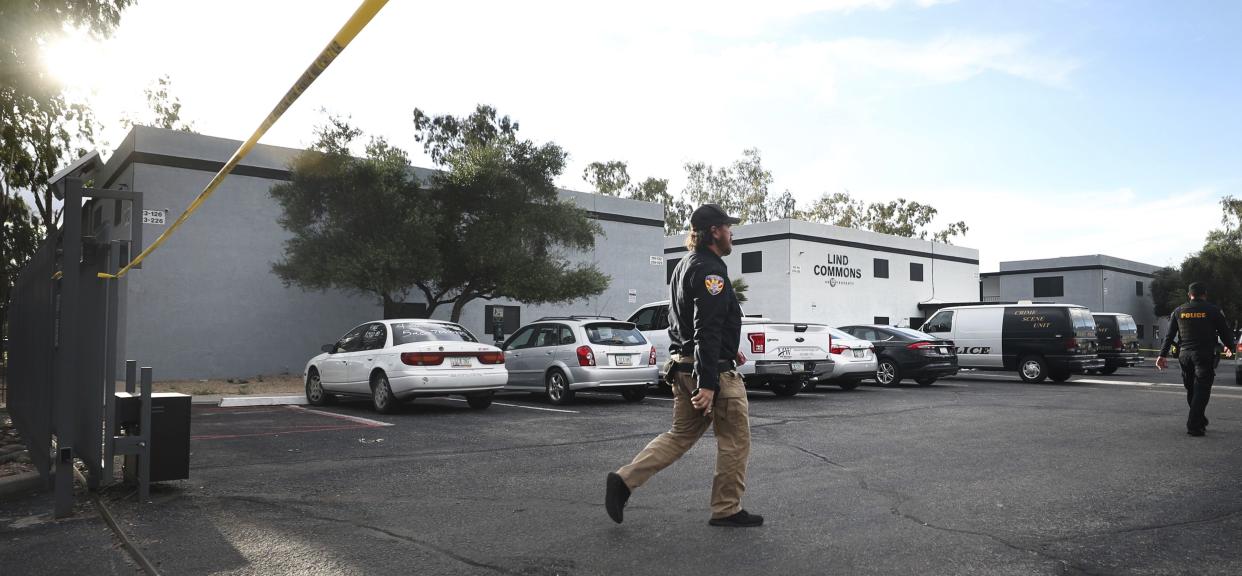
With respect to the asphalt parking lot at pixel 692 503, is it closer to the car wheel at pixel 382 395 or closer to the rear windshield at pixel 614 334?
the car wheel at pixel 382 395

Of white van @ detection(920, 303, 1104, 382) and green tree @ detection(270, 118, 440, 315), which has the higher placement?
green tree @ detection(270, 118, 440, 315)

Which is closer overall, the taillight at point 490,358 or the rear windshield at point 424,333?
the rear windshield at point 424,333

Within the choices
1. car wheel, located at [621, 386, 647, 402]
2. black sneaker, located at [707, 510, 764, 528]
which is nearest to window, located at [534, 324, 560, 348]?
car wheel, located at [621, 386, 647, 402]

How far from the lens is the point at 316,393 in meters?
14.1

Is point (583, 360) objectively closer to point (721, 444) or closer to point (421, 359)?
point (421, 359)

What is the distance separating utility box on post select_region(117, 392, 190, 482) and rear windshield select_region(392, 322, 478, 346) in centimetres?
600

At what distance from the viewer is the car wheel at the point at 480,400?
41.8 ft

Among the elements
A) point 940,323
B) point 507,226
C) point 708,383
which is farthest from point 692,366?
point 940,323

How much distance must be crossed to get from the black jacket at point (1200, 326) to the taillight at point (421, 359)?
907cm

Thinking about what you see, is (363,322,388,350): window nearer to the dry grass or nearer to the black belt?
the dry grass

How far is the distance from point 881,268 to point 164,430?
141 ft

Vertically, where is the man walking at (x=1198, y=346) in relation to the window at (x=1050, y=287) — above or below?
below

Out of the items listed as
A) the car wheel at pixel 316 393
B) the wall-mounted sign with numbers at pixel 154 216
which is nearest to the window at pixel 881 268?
the wall-mounted sign with numbers at pixel 154 216

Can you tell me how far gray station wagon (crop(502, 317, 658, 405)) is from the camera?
44.4 feet
